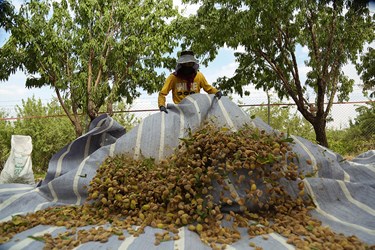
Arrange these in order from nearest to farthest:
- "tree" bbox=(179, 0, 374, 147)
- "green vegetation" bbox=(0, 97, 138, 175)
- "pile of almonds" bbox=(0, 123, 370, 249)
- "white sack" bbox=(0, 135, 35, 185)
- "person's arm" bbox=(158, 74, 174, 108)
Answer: "pile of almonds" bbox=(0, 123, 370, 249) < "person's arm" bbox=(158, 74, 174, 108) < "white sack" bbox=(0, 135, 35, 185) < "tree" bbox=(179, 0, 374, 147) < "green vegetation" bbox=(0, 97, 138, 175)

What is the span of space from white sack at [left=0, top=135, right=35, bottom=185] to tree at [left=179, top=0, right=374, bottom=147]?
13.8 ft

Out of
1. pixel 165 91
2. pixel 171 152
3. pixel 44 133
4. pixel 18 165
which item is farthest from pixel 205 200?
pixel 44 133

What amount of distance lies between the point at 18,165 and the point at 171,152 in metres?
3.92

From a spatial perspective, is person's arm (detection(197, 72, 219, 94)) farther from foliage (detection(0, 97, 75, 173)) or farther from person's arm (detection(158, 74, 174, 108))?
foliage (detection(0, 97, 75, 173))

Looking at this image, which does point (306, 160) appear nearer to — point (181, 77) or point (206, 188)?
point (206, 188)

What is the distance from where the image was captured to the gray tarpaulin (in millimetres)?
1824

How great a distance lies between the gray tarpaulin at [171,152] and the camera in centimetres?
182

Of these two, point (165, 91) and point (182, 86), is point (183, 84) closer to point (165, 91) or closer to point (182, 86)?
point (182, 86)

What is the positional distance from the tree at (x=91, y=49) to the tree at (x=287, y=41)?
5.64 ft

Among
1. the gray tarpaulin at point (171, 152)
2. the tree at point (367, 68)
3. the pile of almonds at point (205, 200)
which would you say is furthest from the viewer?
the tree at point (367, 68)

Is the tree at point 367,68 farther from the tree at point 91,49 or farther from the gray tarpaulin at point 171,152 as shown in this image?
the gray tarpaulin at point 171,152

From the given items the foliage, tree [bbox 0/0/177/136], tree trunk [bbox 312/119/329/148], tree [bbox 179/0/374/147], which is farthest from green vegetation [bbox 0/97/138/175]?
tree trunk [bbox 312/119/329/148]

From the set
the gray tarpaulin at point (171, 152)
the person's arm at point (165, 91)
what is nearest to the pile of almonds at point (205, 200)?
the gray tarpaulin at point (171, 152)

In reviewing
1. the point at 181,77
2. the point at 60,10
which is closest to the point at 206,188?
the point at 181,77
